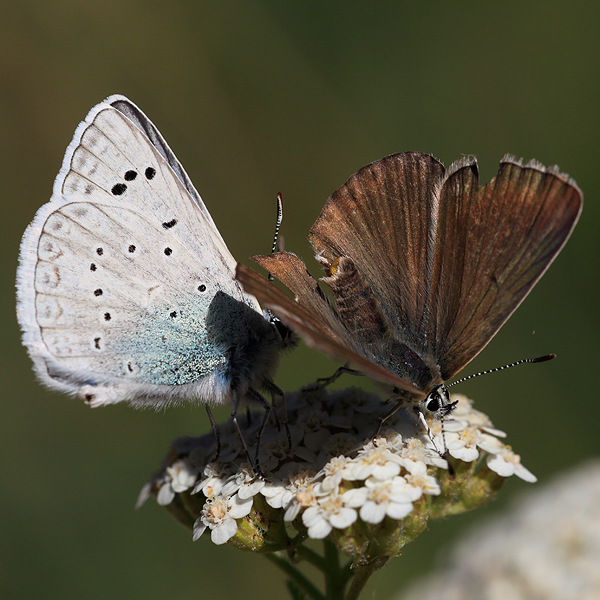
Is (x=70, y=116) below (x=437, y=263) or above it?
above

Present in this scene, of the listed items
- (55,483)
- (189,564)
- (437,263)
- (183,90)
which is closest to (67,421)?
(55,483)

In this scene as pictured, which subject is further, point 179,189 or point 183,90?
point 183,90

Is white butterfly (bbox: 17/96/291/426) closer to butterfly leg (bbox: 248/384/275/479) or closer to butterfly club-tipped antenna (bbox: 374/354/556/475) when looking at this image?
butterfly leg (bbox: 248/384/275/479)

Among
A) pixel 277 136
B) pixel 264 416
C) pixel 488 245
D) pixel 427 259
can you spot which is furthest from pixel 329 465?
pixel 277 136

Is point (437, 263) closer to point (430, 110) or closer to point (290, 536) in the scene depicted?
point (290, 536)

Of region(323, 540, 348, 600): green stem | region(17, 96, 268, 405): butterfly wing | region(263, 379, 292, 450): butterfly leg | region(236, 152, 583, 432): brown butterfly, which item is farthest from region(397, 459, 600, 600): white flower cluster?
region(17, 96, 268, 405): butterfly wing

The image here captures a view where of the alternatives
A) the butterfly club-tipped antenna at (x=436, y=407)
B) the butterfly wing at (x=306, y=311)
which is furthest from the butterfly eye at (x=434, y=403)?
the butterfly wing at (x=306, y=311)
